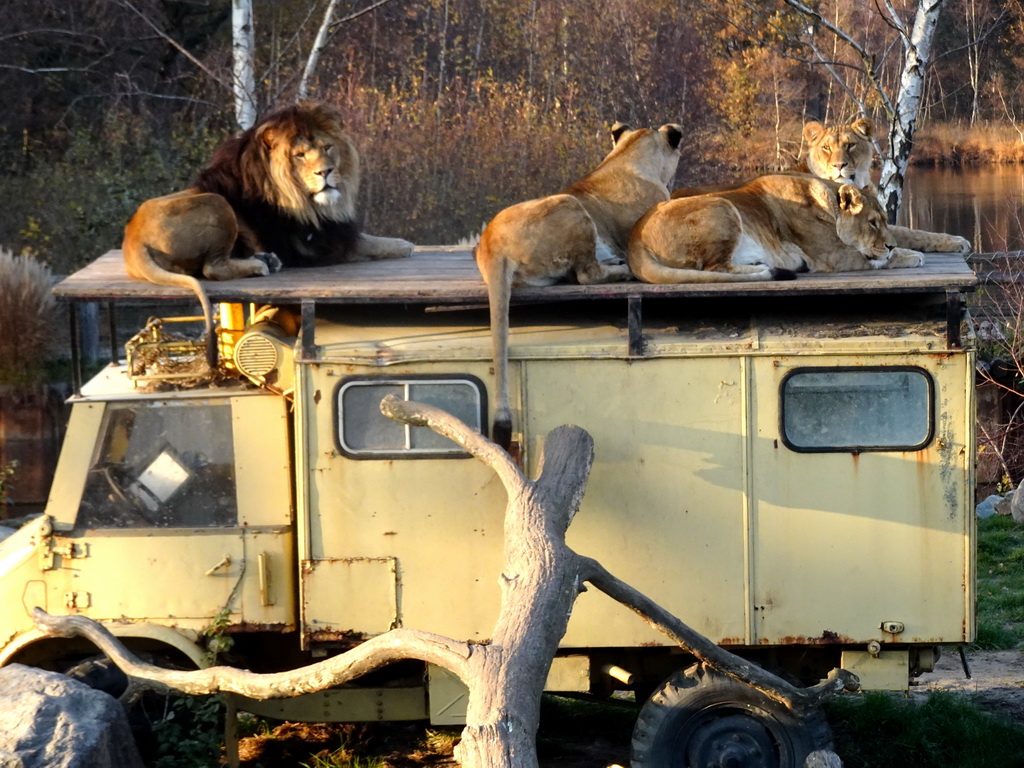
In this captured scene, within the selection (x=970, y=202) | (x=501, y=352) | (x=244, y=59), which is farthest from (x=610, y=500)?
(x=970, y=202)

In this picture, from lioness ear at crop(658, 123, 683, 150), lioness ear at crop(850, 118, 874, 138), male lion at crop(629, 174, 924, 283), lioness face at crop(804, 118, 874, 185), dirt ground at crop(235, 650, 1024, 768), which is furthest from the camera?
lioness ear at crop(850, 118, 874, 138)

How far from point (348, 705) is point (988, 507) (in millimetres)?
7216

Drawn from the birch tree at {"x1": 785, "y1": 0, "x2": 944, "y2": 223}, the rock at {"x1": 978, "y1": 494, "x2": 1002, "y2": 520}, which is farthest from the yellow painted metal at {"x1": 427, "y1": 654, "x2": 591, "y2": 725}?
the birch tree at {"x1": 785, "y1": 0, "x2": 944, "y2": 223}

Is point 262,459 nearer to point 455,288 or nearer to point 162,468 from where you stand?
point 162,468

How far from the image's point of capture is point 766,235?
612 centimetres

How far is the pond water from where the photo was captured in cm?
1808

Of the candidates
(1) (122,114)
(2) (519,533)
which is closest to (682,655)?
(2) (519,533)

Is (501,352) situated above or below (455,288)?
below

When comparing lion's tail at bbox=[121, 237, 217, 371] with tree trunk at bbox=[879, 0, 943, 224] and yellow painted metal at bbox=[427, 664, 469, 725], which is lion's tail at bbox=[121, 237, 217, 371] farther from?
tree trunk at bbox=[879, 0, 943, 224]

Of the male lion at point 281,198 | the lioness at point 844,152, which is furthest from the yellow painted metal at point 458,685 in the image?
the lioness at point 844,152

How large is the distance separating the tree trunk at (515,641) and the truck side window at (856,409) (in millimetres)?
840

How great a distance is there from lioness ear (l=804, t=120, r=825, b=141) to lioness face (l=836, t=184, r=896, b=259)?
169 centimetres

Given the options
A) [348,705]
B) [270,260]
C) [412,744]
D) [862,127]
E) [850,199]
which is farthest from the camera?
[862,127]

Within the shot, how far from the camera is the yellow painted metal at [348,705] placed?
5691mm
